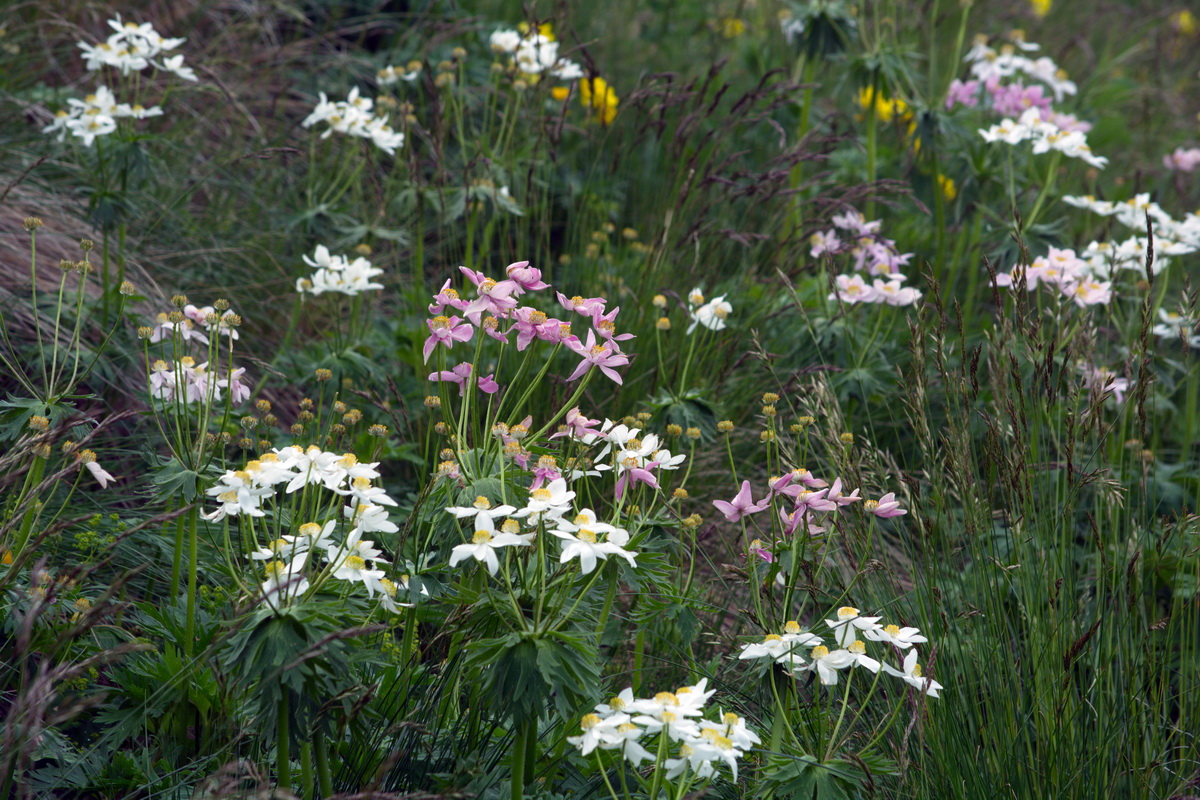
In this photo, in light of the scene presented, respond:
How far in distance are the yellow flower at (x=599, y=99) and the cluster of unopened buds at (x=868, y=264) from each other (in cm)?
102

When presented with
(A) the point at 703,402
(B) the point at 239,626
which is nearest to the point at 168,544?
(B) the point at 239,626

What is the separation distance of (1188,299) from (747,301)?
1624mm

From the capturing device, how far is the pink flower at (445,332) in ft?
5.91

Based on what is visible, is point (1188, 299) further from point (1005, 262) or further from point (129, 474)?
point (129, 474)

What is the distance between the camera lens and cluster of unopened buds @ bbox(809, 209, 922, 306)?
275 centimetres

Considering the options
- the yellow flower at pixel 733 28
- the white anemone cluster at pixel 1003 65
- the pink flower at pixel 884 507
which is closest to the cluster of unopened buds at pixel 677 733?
the pink flower at pixel 884 507

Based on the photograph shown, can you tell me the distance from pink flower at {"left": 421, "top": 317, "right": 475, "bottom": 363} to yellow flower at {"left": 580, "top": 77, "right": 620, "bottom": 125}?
73.9 inches

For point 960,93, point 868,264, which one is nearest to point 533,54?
point 868,264

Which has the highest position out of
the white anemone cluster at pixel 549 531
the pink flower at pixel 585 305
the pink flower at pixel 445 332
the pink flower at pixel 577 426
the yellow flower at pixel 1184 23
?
the yellow flower at pixel 1184 23

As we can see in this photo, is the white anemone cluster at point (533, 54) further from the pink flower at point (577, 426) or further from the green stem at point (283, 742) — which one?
the green stem at point (283, 742)

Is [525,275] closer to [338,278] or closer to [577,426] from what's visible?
[577,426]

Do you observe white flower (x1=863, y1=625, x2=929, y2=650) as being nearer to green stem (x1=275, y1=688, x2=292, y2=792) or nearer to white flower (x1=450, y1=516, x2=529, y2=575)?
white flower (x1=450, y1=516, x2=529, y2=575)

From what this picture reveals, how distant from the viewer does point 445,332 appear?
6.01ft

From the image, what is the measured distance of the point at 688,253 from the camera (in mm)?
3686
